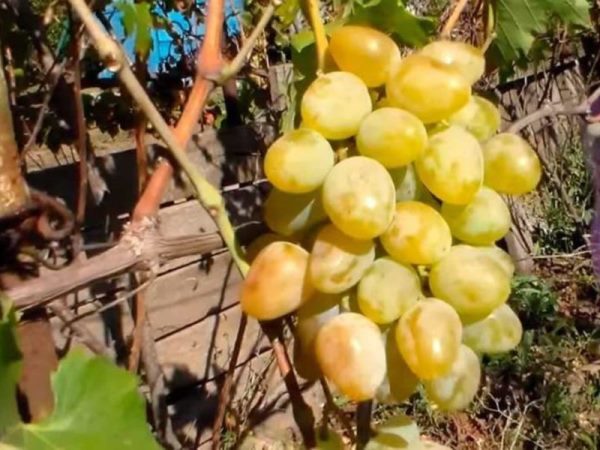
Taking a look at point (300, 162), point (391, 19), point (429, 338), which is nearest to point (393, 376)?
point (429, 338)

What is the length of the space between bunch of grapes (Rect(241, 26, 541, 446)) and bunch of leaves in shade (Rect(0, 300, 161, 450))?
0.30 feet

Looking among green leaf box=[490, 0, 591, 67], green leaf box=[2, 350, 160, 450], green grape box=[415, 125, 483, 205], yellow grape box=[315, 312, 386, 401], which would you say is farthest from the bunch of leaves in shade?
green leaf box=[490, 0, 591, 67]

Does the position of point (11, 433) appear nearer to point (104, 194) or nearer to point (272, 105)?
point (104, 194)

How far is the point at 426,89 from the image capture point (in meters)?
0.65

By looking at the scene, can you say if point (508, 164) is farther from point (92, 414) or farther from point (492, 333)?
point (92, 414)

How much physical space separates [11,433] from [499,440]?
1.86 metres

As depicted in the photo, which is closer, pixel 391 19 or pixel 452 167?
pixel 452 167

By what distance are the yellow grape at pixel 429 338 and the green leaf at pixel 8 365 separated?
22 centimetres

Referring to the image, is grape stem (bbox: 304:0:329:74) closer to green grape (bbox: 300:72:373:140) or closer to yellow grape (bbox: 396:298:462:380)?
green grape (bbox: 300:72:373:140)

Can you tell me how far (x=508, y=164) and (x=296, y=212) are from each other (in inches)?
5.6

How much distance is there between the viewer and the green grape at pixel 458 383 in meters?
0.70

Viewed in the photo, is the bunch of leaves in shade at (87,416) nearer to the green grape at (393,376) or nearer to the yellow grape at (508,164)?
the green grape at (393,376)

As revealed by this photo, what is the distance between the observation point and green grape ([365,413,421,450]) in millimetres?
712

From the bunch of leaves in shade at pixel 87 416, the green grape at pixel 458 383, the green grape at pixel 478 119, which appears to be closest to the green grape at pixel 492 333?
the green grape at pixel 458 383
